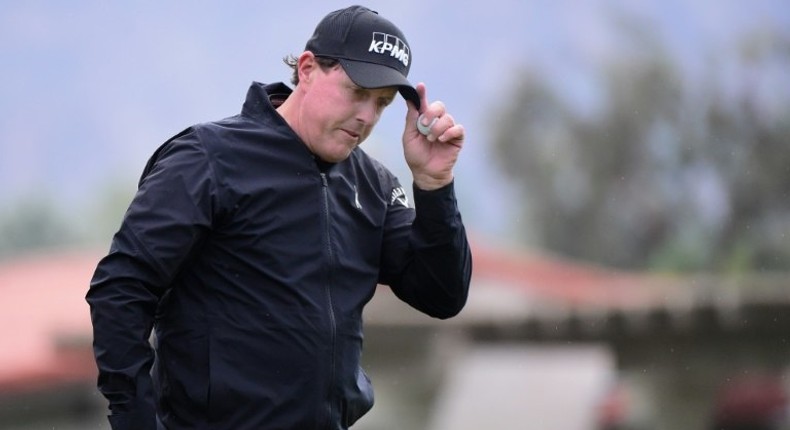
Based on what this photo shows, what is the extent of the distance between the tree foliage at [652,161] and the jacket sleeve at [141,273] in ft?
156

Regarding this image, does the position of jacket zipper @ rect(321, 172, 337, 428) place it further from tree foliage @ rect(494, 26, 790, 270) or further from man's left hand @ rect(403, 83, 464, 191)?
tree foliage @ rect(494, 26, 790, 270)

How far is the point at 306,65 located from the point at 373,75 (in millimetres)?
209

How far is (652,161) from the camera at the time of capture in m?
54.1

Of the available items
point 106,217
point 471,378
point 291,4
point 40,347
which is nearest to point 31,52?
point 291,4

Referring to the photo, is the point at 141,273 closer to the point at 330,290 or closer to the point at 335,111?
the point at 330,290

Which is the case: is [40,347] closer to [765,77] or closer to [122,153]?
[765,77]

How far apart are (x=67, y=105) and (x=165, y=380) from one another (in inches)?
4702

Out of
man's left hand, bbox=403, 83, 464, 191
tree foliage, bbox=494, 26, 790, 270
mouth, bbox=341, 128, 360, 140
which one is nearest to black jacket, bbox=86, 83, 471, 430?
mouth, bbox=341, 128, 360, 140

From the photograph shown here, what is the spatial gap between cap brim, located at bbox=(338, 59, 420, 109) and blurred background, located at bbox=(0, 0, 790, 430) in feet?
29.6

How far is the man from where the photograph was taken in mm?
3588

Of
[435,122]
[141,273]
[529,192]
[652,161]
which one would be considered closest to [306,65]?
[435,122]

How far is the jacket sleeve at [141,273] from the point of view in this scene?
353 cm

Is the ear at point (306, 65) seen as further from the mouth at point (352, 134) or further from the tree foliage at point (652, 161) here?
the tree foliage at point (652, 161)

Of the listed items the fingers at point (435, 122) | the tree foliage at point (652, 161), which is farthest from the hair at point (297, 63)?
the tree foliage at point (652, 161)
